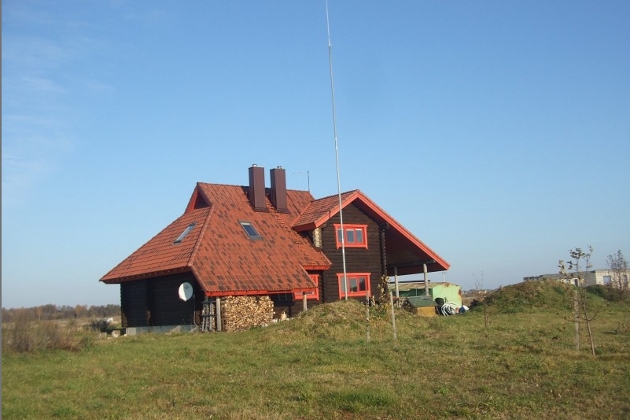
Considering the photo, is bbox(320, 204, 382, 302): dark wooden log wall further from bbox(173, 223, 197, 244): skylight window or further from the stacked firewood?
bbox(173, 223, 197, 244): skylight window

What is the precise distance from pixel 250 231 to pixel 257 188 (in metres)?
3.23

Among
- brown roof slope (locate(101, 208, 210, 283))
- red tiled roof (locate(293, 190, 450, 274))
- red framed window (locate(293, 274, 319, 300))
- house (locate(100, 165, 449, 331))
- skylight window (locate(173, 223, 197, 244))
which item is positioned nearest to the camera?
house (locate(100, 165, 449, 331))

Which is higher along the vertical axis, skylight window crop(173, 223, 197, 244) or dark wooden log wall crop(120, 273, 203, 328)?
skylight window crop(173, 223, 197, 244)

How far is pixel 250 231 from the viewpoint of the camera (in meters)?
31.1

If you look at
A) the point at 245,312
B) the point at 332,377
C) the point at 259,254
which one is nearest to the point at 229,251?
the point at 259,254

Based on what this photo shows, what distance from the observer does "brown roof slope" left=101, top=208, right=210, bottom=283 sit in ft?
91.4

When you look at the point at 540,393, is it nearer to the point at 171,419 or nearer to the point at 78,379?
the point at 171,419

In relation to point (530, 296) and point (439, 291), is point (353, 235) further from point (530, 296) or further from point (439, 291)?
point (439, 291)

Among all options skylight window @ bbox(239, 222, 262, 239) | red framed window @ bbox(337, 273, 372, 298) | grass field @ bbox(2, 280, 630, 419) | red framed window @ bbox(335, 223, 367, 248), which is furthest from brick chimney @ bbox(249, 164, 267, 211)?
grass field @ bbox(2, 280, 630, 419)

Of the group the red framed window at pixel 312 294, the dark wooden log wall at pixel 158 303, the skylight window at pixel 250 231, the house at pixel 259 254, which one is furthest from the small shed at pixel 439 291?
the dark wooden log wall at pixel 158 303

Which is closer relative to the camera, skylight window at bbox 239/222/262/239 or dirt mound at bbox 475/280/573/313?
skylight window at bbox 239/222/262/239

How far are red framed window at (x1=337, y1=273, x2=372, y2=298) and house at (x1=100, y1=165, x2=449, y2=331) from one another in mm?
52

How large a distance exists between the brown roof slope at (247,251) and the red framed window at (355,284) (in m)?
1.92

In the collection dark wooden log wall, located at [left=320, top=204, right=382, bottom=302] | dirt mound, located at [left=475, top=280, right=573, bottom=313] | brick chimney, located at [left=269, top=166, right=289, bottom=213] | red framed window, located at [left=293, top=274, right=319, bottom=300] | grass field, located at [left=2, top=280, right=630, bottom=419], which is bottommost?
grass field, located at [left=2, top=280, right=630, bottom=419]
